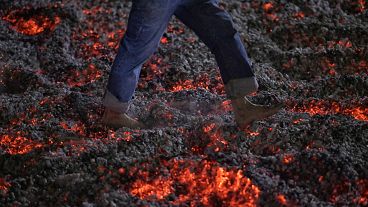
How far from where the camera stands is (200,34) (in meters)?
2.89

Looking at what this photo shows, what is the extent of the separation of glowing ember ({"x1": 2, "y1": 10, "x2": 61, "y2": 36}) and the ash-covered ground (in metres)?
0.01

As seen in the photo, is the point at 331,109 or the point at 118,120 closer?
the point at 118,120

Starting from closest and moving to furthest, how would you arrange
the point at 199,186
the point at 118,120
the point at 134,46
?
the point at 199,186 < the point at 134,46 < the point at 118,120

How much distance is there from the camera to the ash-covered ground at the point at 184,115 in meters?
2.41

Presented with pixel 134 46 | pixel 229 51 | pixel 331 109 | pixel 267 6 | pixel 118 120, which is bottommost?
pixel 331 109

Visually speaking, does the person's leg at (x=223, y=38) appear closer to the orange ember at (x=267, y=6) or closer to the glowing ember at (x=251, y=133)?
the glowing ember at (x=251, y=133)

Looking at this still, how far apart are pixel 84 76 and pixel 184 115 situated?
0.90 meters

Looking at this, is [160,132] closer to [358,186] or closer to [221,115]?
[221,115]

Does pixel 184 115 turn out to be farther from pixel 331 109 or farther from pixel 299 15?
pixel 299 15

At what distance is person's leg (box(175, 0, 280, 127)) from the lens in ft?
9.26

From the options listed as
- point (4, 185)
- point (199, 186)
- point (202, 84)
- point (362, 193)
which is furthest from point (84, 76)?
Result: point (362, 193)

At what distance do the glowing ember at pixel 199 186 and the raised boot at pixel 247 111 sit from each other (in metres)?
0.45

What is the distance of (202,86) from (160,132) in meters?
0.76

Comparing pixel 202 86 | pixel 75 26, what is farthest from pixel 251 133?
pixel 75 26
